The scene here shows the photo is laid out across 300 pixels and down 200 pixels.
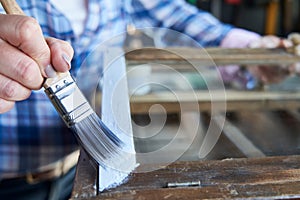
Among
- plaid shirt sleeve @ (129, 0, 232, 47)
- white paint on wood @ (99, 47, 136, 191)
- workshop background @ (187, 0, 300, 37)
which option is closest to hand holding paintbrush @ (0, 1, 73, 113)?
white paint on wood @ (99, 47, 136, 191)

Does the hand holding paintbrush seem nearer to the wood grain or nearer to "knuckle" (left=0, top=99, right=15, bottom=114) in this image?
"knuckle" (left=0, top=99, right=15, bottom=114)

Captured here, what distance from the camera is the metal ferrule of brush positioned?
39 cm

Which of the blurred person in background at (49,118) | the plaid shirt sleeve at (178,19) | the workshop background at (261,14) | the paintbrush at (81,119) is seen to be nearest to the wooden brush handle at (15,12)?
the paintbrush at (81,119)

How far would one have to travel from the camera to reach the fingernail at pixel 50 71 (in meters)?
0.39

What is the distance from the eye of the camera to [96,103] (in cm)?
61

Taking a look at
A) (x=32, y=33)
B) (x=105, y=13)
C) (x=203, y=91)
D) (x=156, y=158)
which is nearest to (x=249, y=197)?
(x=156, y=158)

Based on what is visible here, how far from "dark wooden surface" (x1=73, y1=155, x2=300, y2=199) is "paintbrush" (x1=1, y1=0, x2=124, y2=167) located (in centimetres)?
2

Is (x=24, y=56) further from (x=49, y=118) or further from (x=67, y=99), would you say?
(x=49, y=118)

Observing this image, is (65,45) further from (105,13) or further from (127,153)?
(105,13)

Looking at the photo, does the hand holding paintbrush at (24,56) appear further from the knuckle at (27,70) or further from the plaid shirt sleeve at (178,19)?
the plaid shirt sleeve at (178,19)

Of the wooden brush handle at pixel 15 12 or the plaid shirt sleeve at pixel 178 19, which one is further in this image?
the plaid shirt sleeve at pixel 178 19

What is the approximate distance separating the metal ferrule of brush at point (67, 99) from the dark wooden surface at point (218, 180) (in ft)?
0.16

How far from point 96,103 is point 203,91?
255mm

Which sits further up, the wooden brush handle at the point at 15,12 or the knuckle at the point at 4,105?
the wooden brush handle at the point at 15,12
